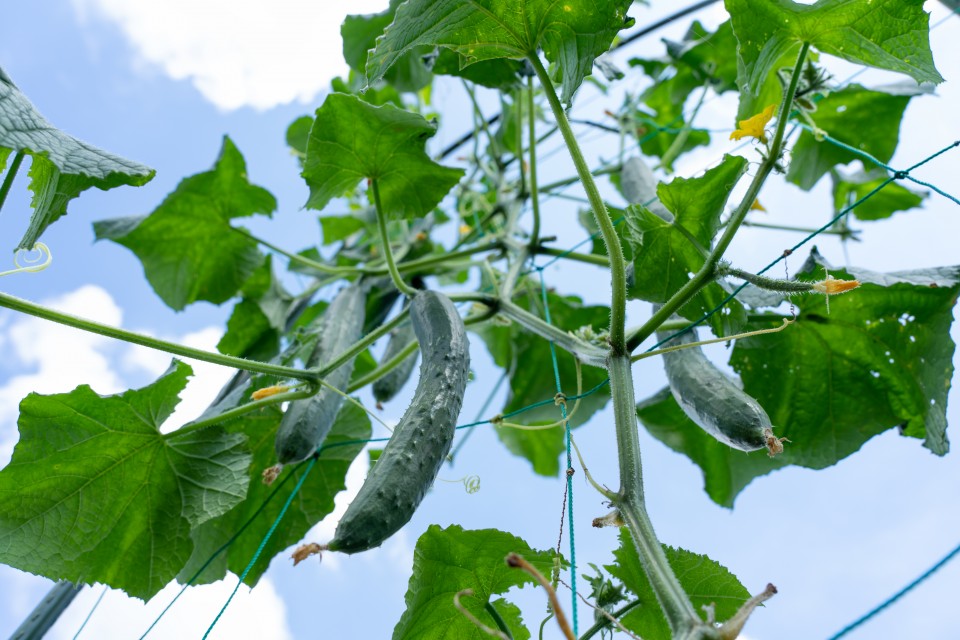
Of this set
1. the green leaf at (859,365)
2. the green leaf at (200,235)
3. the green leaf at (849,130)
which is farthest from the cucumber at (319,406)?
the green leaf at (849,130)

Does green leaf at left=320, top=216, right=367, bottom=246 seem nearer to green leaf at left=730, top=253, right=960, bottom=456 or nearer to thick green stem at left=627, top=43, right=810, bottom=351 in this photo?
green leaf at left=730, top=253, right=960, bottom=456

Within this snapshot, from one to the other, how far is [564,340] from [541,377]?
944 mm

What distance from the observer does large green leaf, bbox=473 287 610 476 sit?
1.99m

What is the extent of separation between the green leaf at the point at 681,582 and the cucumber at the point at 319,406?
0.59m

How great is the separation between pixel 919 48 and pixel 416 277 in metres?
1.44

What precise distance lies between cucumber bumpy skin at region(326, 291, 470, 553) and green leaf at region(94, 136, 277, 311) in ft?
3.11

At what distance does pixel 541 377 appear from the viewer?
2.21 m

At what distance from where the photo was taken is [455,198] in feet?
9.74

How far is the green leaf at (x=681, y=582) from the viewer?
1.07 meters

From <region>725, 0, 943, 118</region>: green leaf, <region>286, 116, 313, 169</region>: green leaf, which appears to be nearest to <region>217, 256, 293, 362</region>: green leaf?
<region>286, 116, 313, 169</region>: green leaf

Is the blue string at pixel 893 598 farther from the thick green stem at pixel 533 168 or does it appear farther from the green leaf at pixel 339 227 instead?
the green leaf at pixel 339 227

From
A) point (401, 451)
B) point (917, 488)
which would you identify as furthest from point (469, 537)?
point (917, 488)

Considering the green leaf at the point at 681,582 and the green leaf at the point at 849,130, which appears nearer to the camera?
the green leaf at the point at 681,582

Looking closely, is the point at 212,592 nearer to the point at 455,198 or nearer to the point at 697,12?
the point at 455,198
